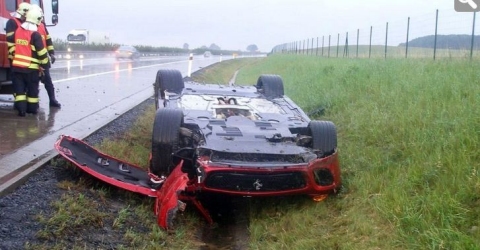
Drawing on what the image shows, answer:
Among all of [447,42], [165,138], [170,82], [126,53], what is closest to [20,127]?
[170,82]

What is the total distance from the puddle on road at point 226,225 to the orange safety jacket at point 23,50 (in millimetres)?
3952

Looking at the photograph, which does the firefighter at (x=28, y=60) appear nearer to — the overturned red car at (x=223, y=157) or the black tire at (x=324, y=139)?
the overturned red car at (x=223, y=157)

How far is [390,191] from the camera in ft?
15.6

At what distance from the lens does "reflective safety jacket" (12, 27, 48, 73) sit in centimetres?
849

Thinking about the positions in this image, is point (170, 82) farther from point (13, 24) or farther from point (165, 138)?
point (13, 24)

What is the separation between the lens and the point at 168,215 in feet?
15.8

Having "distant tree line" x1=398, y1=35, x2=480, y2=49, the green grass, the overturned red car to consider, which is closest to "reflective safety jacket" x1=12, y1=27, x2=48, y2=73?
the overturned red car

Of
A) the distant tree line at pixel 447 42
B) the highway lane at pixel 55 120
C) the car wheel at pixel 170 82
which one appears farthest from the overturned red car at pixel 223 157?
the distant tree line at pixel 447 42

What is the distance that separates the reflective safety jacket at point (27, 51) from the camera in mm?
8493

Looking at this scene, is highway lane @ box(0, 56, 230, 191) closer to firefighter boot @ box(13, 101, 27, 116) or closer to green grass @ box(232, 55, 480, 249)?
firefighter boot @ box(13, 101, 27, 116)

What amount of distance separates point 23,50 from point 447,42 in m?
8.65

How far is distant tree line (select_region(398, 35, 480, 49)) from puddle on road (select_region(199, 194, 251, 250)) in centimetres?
677

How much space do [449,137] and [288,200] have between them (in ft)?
5.36

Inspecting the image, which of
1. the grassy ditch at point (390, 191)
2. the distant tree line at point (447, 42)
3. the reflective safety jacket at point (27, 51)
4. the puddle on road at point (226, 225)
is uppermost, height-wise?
the distant tree line at point (447, 42)
